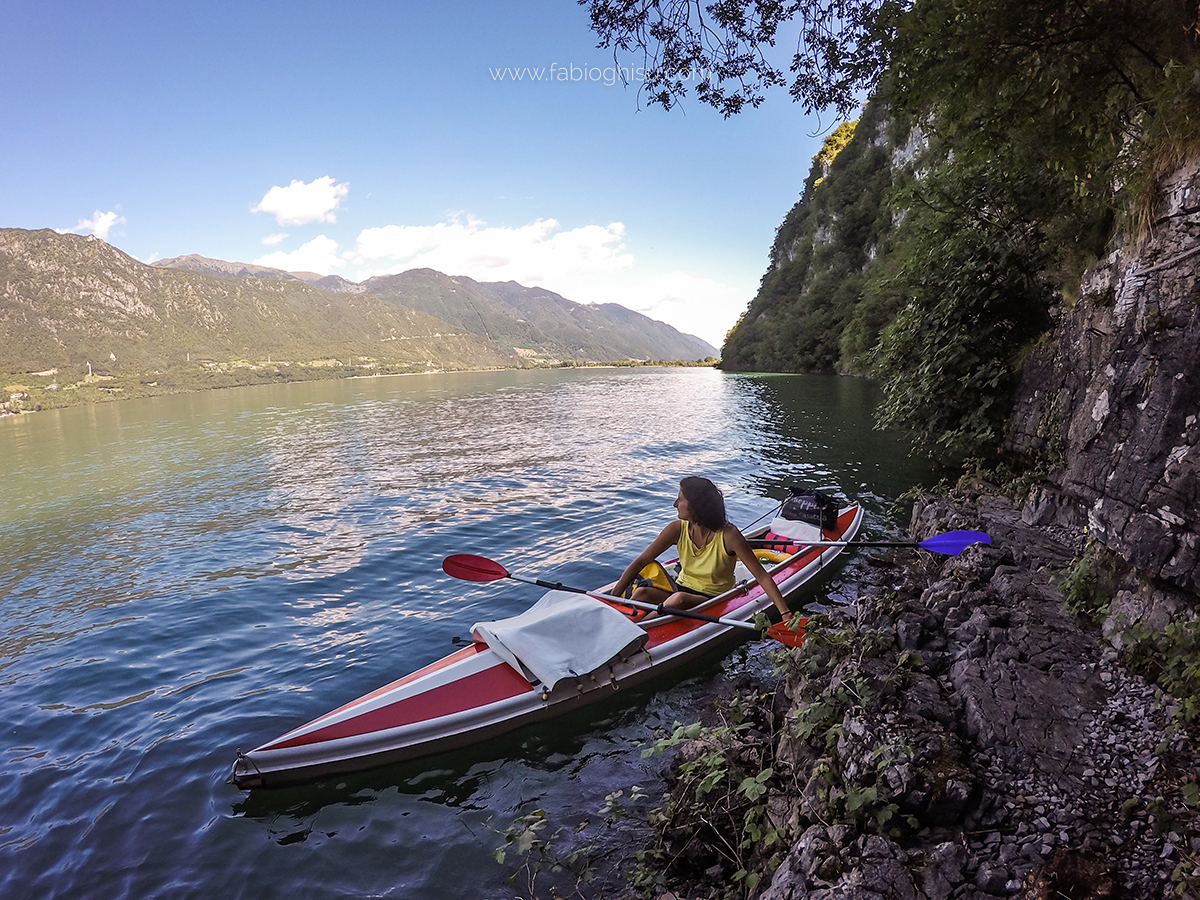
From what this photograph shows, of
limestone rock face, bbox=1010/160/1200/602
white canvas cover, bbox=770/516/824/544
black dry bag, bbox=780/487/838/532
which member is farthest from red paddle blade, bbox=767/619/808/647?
black dry bag, bbox=780/487/838/532

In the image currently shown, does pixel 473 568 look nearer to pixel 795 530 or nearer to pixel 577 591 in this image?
pixel 577 591

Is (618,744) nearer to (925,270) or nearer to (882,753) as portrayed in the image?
(882,753)

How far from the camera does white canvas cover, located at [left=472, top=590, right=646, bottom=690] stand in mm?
5809

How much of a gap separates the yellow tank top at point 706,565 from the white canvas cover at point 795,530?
10.7 feet

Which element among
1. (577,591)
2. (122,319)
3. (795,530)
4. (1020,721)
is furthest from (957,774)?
(122,319)

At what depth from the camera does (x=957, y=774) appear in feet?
10.7

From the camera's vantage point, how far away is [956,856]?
9.31 ft

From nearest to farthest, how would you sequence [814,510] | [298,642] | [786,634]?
[786,634] → [298,642] → [814,510]

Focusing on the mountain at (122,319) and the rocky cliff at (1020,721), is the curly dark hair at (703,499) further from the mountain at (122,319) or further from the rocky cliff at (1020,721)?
the mountain at (122,319)

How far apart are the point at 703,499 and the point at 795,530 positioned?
459 centimetres

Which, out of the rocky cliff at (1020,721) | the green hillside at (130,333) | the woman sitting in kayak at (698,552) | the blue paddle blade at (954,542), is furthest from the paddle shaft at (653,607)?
the green hillside at (130,333)

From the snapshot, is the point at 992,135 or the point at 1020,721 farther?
the point at 992,135

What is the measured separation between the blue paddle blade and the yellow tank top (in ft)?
7.83

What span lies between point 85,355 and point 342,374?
163 feet
